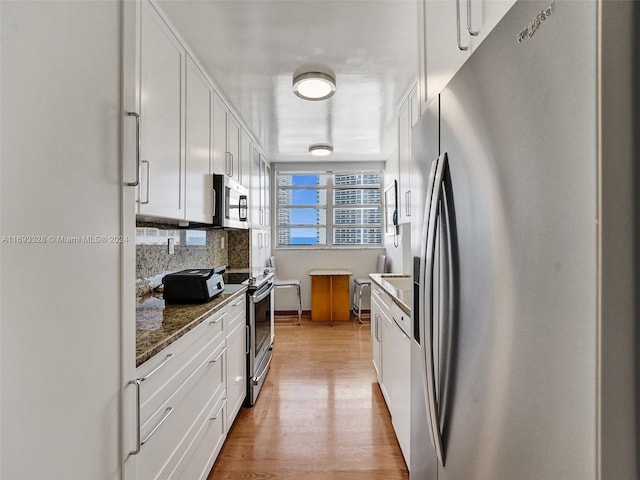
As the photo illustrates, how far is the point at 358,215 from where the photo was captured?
5.52m

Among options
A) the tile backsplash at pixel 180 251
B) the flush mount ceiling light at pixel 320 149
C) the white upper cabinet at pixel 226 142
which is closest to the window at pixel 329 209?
the flush mount ceiling light at pixel 320 149

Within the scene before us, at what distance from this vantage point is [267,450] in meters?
1.94

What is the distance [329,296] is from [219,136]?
3.06 m

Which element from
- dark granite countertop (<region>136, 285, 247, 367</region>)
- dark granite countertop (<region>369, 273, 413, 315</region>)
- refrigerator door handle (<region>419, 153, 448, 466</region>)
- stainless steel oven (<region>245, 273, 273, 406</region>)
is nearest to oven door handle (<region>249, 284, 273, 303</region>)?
stainless steel oven (<region>245, 273, 273, 406</region>)

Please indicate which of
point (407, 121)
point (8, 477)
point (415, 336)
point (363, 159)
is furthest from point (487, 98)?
point (363, 159)

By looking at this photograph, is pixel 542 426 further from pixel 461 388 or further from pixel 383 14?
pixel 383 14

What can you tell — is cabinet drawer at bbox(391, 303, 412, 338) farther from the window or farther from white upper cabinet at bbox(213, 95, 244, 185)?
the window

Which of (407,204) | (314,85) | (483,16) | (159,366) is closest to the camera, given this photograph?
(483,16)

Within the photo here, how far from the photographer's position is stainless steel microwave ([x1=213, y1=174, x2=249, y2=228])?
2.42 m

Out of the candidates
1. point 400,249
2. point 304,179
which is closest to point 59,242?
point 400,249

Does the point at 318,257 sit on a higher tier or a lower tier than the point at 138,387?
higher

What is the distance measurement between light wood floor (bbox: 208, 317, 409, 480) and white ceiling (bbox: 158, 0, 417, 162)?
2.44 m

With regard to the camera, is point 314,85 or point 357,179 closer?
point 314,85

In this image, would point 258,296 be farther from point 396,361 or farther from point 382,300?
point 396,361
